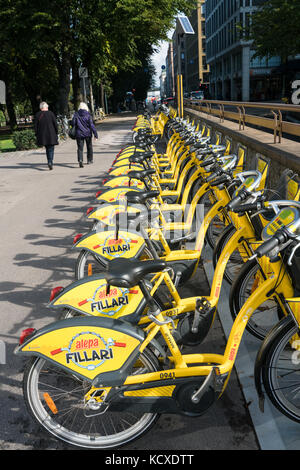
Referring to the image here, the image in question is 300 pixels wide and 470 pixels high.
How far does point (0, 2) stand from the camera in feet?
69.2

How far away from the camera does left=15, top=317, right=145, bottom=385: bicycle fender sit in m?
2.38

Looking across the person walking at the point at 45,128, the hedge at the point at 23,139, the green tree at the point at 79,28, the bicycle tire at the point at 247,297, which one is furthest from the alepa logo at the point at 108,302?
the green tree at the point at 79,28

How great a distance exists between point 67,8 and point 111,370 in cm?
2280

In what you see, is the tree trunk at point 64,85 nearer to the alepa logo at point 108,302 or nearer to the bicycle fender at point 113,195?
the bicycle fender at point 113,195

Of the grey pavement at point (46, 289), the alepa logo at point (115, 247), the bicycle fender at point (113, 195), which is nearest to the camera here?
the grey pavement at point (46, 289)

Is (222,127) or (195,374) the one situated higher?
(222,127)

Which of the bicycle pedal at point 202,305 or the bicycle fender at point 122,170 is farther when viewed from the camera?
the bicycle fender at point 122,170

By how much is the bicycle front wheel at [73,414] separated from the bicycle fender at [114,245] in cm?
136

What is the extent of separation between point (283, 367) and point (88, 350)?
1085 millimetres

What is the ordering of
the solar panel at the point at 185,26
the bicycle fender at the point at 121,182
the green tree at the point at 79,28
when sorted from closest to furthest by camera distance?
the bicycle fender at the point at 121,182
the solar panel at the point at 185,26
the green tree at the point at 79,28

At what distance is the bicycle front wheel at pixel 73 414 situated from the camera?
2.47m

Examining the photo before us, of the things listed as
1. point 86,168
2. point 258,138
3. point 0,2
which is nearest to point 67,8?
point 0,2

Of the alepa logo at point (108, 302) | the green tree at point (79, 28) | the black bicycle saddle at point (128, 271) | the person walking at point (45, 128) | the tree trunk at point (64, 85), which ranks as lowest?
the alepa logo at point (108, 302)
